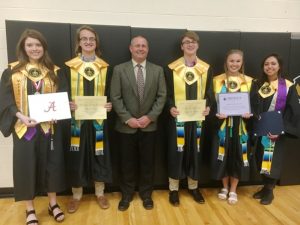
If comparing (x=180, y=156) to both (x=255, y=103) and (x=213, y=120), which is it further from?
(x=255, y=103)

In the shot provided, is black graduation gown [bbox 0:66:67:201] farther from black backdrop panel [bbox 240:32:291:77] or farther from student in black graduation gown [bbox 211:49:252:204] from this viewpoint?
black backdrop panel [bbox 240:32:291:77]

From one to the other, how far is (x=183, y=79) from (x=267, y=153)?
1.18 meters

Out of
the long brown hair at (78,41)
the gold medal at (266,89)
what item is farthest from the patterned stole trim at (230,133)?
the long brown hair at (78,41)

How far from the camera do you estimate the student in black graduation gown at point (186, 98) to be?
2.76m

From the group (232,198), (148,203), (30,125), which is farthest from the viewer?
(232,198)

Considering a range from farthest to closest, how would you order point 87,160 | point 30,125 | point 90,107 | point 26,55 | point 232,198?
1. point 232,198
2. point 87,160
3. point 90,107
4. point 26,55
5. point 30,125

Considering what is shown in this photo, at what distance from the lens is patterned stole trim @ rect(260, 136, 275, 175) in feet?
9.48

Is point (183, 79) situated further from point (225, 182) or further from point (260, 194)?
point (260, 194)

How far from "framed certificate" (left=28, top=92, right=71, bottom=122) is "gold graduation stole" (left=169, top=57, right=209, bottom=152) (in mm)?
1073

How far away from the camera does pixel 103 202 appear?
9.32 ft

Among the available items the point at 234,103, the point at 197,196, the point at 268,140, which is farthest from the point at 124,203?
the point at 268,140

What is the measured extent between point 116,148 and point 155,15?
5.01 feet

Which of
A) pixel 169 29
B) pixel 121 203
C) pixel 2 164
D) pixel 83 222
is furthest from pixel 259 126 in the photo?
pixel 2 164

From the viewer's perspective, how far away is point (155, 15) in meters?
3.06
